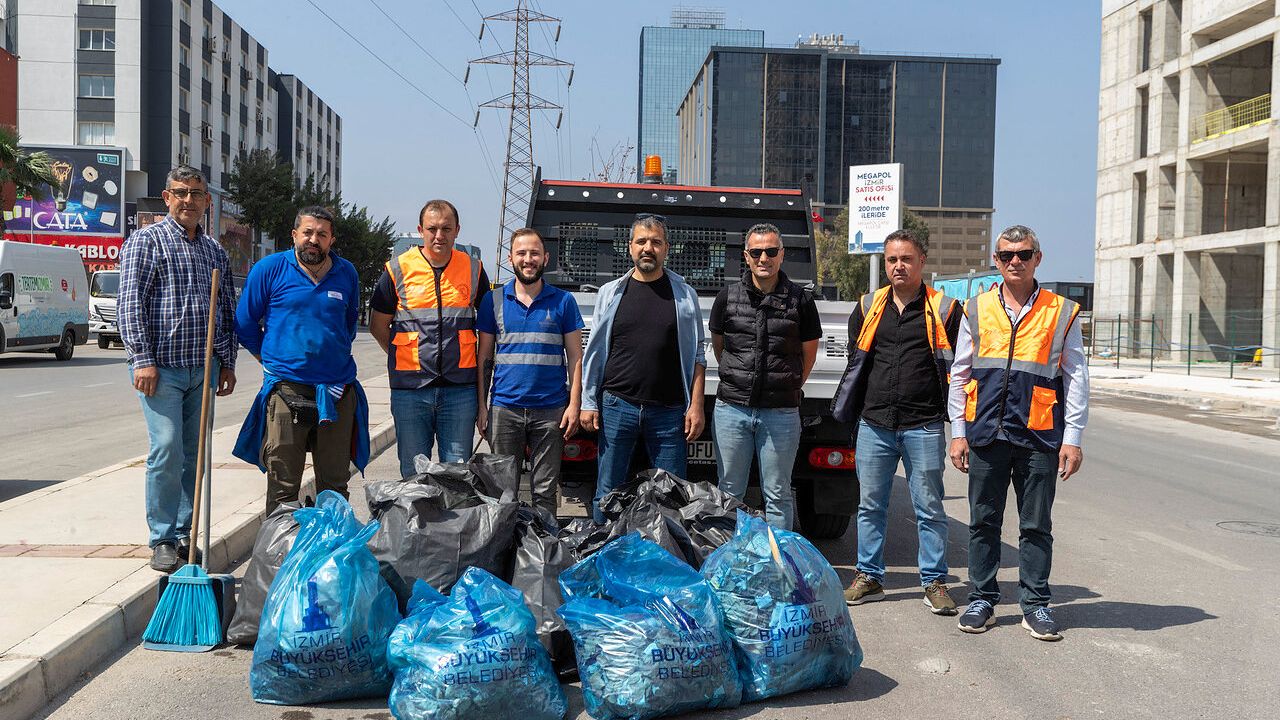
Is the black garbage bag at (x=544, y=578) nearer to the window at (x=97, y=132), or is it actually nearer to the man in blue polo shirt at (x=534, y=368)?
the man in blue polo shirt at (x=534, y=368)

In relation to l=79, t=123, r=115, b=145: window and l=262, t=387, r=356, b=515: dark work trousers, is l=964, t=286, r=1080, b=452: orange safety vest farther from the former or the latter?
l=79, t=123, r=115, b=145: window

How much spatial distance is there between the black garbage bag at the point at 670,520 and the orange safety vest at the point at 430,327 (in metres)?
1.19

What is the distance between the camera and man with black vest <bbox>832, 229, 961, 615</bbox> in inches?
201

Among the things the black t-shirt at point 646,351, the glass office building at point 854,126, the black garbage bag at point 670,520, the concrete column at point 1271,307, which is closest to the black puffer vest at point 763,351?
the black t-shirt at point 646,351

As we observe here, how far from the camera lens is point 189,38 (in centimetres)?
5494

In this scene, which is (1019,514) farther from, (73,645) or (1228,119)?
(1228,119)

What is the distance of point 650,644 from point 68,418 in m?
12.2

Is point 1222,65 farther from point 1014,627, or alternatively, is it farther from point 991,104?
point 991,104

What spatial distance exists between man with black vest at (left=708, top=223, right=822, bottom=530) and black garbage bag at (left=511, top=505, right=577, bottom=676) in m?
1.30

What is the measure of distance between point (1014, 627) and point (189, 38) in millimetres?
59588

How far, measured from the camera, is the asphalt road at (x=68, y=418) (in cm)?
930

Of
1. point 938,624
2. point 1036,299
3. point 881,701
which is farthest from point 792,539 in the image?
point 1036,299

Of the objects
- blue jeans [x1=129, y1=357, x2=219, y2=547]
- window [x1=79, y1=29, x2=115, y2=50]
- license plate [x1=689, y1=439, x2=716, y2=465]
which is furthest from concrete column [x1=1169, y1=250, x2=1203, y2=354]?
window [x1=79, y1=29, x2=115, y2=50]

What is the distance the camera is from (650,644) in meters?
3.59
